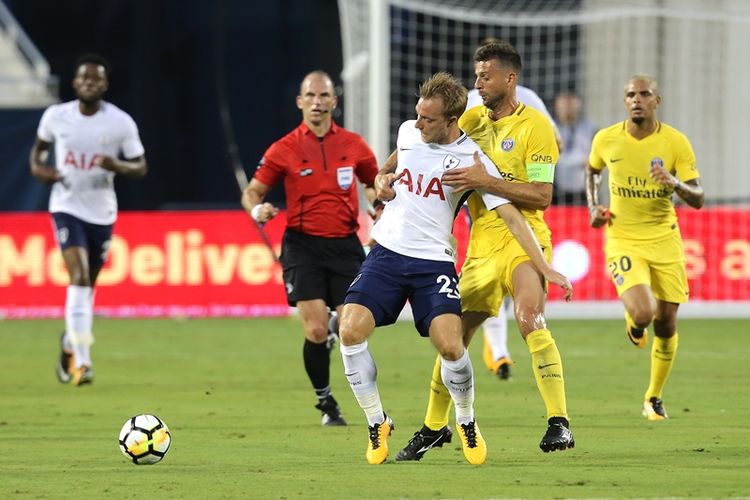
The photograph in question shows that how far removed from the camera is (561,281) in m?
7.89

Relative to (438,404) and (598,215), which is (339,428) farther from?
(598,215)

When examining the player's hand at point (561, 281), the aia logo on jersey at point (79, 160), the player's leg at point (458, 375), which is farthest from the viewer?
the aia logo on jersey at point (79, 160)

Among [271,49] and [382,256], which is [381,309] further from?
[271,49]

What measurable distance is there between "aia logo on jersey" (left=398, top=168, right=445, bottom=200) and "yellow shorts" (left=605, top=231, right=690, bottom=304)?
275cm

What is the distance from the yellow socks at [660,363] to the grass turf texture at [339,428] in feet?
0.67

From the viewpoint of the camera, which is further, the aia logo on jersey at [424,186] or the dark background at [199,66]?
the dark background at [199,66]

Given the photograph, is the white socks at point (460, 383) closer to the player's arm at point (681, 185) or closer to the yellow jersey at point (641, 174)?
the player's arm at point (681, 185)

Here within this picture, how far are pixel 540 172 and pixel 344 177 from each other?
7.05 ft

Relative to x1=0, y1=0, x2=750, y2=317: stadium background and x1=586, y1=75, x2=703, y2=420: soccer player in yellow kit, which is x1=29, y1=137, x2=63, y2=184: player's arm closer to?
x1=0, y1=0, x2=750, y2=317: stadium background

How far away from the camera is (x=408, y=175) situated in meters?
8.09

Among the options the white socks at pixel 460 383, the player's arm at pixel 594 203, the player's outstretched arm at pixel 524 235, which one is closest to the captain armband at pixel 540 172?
the player's outstretched arm at pixel 524 235

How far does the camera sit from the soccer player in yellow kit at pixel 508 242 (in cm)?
820

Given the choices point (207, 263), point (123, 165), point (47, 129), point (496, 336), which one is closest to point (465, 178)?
point (496, 336)

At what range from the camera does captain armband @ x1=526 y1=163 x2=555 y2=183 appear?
8.28 m
